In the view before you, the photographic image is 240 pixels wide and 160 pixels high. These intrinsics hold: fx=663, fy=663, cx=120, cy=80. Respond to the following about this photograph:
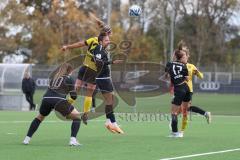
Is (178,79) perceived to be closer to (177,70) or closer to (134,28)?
(177,70)

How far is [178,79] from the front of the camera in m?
17.1

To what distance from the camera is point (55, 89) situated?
46.9 feet

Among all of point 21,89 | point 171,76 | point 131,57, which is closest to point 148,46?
point 131,57

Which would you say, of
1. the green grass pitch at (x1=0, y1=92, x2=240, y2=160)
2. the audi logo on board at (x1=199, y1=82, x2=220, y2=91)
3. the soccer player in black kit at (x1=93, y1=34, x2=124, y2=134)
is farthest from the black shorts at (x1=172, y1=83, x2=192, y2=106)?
the audi logo on board at (x1=199, y1=82, x2=220, y2=91)

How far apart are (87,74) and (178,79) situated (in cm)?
242

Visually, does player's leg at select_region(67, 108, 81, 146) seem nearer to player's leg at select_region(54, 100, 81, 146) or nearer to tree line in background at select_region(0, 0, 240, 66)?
player's leg at select_region(54, 100, 81, 146)

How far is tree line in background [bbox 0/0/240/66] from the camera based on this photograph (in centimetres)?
7350

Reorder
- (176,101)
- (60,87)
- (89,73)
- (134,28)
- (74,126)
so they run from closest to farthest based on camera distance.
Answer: (60,87) < (74,126) < (176,101) < (89,73) < (134,28)

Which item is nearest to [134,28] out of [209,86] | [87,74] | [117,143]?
[209,86]

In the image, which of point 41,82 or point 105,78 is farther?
point 41,82

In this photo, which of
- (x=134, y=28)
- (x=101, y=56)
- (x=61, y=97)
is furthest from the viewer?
(x=134, y=28)

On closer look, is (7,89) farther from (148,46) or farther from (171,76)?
(148,46)

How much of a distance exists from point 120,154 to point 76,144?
5.42ft

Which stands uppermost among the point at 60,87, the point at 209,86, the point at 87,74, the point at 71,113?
the point at 87,74
